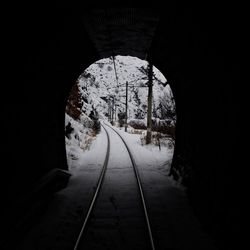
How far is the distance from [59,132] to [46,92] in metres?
2.21

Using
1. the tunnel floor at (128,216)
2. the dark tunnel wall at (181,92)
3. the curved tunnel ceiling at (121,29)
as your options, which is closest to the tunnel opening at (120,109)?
the curved tunnel ceiling at (121,29)

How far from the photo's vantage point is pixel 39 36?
19.1 feet

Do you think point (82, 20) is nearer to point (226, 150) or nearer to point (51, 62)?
point (51, 62)

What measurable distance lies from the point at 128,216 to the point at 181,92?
15.0 ft

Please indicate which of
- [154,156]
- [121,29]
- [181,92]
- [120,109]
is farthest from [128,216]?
[120,109]

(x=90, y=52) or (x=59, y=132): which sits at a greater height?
(x=90, y=52)

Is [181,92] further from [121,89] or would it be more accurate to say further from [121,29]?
[121,89]

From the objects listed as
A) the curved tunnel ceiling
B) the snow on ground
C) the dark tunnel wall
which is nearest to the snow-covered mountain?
the snow on ground

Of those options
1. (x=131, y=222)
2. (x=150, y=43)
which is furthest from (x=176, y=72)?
(x=131, y=222)

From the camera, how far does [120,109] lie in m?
80.5

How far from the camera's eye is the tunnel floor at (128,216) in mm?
5028

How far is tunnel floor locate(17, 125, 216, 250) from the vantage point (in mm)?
5028

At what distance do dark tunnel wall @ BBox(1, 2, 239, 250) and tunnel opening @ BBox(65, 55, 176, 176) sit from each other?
2.61 meters

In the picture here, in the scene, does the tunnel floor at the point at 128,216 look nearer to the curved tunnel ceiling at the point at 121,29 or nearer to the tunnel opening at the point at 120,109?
the tunnel opening at the point at 120,109
